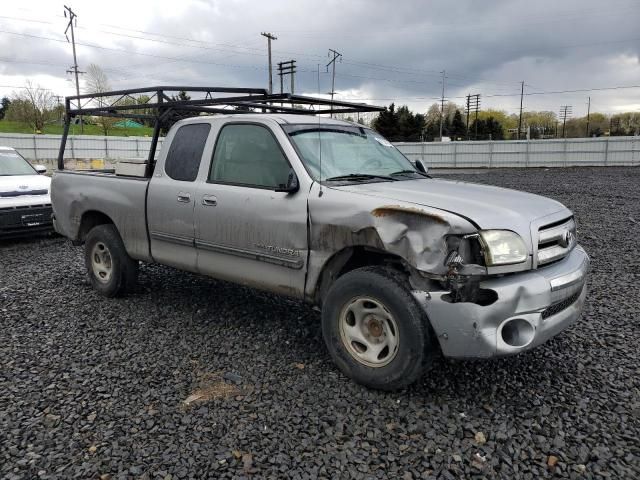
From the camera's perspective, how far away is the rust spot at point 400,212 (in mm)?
3070

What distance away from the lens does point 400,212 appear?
320cm

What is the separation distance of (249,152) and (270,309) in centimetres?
165

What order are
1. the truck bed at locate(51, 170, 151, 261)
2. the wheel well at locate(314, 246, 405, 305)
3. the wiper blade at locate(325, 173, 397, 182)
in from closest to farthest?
the wheel well at locate(314, 246, 405, 305) < the wiper blade at locate(325, 173, 397, 182) < the truck bed at locate(51, 170, 151, 261)

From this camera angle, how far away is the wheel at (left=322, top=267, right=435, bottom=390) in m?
3.21

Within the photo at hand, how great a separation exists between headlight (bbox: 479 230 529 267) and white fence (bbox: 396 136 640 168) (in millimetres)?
28416

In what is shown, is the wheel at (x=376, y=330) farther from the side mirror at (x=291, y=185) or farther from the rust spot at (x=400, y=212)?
the side mirror at (x=291, y=185)

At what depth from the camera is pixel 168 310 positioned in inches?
206

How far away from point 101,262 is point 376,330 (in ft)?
11.9

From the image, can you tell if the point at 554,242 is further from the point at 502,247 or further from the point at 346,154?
the point at 346,154

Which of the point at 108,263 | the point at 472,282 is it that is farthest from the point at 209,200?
the point at 472,282

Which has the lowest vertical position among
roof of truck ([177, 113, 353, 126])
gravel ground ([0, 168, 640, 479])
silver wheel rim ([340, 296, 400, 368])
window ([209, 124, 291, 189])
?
gravel ground ([0, 168, 640, 479])

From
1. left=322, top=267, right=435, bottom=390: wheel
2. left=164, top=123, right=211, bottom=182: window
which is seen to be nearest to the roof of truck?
left=164, top=123, right=211, bottom=182: window

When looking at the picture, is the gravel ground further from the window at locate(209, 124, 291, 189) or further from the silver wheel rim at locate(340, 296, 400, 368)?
the window at locate(209, 124, 291, 189)

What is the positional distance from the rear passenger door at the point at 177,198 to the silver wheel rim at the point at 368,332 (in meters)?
1.74
